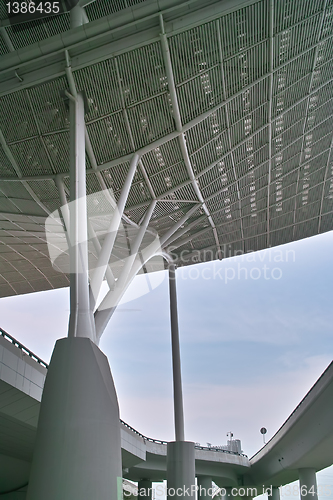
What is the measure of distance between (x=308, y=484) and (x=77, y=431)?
24678mm

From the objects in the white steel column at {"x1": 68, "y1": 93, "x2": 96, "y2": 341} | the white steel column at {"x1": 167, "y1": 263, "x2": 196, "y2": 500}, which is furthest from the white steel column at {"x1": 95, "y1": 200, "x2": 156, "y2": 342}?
the white steel column at {"x1": 167, "y1": 263, "x2": 196, "y2": 500}

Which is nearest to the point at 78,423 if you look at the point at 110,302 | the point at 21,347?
the point at 110,302

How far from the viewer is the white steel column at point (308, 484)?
2644 centimetres

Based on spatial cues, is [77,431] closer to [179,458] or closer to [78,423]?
[78,423]

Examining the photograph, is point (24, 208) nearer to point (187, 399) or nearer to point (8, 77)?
point (8, 77)

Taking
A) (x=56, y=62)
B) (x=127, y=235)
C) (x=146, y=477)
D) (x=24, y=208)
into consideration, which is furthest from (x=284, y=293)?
(x=56, y=62)

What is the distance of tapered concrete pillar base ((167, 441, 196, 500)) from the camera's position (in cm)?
1927

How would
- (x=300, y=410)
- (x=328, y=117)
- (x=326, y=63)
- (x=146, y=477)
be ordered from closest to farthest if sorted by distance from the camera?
(x=326, y=63) < (x=328, y=117) < (x=300, y=410) < (x=146, y=477)

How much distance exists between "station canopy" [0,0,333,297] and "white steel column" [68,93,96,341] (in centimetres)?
236

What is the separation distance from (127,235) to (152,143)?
26.1ft

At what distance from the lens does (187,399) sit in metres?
33.0

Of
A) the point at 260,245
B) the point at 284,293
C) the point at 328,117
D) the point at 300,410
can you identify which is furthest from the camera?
the point at 284,293

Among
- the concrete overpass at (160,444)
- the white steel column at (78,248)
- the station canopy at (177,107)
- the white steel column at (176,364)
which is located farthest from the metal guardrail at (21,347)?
the white steel column at (176,364)

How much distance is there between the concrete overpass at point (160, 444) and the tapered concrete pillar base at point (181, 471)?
303 cm
